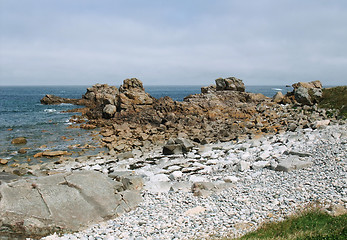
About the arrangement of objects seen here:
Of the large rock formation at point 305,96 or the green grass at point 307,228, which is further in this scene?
the large rock formation at point 305,96

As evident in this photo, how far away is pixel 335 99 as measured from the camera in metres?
36.7

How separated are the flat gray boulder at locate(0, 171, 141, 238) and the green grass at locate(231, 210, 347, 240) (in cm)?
591

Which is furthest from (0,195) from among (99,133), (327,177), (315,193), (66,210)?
(99,133)

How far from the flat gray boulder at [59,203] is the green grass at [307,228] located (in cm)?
591

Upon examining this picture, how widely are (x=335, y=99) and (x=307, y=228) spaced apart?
111 ft

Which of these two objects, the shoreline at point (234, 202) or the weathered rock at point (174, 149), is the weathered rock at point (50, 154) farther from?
the shoreline at point (234, 202)

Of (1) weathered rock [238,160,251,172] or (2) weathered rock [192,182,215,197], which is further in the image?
(1) weathered rock [238,160,251,172]

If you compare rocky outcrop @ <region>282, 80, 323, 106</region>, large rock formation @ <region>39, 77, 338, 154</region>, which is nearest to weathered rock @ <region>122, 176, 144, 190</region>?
large rock formation @ <region>39, 77, 338, 154</region>

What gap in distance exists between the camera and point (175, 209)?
37.6ft

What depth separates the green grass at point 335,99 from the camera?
33.7m

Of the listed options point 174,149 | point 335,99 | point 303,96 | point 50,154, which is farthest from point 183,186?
point 303,96

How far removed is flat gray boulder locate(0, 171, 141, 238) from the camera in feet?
32.4

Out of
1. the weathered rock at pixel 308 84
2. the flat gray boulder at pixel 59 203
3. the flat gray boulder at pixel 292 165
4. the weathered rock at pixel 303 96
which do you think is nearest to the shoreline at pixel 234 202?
the flat gray boulder at pixel 292 165

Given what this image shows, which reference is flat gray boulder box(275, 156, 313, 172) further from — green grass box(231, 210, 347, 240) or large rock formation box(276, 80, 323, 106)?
large rock formation box(276, 80, 323, 106)
